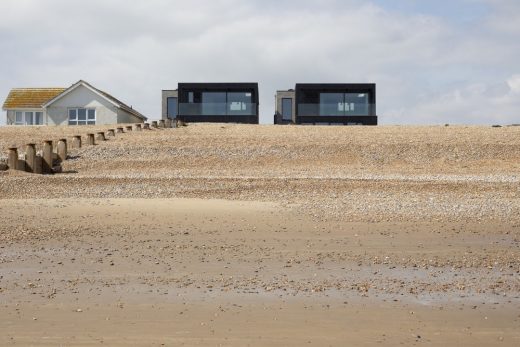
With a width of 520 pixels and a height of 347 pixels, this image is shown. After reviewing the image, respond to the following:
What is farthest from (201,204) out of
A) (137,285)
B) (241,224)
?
(137,285)

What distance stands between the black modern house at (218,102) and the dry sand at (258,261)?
38644mm

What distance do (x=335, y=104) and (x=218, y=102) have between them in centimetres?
908

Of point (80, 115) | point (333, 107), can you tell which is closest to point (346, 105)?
point (333, 107)

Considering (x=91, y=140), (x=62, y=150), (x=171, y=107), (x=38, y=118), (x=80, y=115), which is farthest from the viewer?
(x=171, y=107)

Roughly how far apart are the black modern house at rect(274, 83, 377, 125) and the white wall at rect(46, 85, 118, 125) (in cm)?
1471

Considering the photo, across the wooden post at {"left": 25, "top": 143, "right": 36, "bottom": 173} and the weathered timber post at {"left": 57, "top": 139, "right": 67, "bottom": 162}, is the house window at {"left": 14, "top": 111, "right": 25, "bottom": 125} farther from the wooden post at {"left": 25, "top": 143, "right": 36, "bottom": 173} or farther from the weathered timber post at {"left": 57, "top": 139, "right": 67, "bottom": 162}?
the wooden post at {"left": 25, "top": 143, "right": 36, "bottom": 173}

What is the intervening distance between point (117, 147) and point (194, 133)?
657 cm

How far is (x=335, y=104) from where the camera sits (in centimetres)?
6144

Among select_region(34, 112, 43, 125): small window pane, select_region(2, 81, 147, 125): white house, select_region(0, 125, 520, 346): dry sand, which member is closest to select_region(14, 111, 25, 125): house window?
select_region(34, 112, 43, 125): small window pane

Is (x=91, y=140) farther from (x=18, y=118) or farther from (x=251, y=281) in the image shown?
(x=18, y=118)

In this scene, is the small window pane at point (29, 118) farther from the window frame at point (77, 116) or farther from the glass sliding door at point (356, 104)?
the glass sliding door at point (356, 104)

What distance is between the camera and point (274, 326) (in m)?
6.93

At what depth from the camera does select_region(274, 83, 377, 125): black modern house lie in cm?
6091

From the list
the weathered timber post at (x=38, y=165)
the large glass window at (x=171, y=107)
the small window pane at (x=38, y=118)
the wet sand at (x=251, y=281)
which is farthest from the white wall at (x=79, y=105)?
the wet sand at (x=251, y=281)
